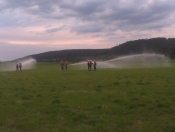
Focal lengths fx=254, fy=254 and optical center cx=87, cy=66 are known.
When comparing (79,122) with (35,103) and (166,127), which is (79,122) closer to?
(166,127)

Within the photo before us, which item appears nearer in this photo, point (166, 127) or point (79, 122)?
point (166, 127)

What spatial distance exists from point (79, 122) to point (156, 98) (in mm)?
5541

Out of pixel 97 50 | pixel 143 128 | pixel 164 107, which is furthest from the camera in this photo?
pixel 97 50

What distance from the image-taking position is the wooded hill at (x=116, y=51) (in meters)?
124

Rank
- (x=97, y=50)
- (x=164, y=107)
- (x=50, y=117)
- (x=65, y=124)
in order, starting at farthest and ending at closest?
(x=97, y=50)
(x=164, y=107)
(x=50, y=117)
(x=65, y=124)

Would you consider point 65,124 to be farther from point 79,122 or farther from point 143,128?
point 143,128

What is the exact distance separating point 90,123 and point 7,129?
2738mm

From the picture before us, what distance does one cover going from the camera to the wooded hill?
124m

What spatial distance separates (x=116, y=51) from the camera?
472 ft

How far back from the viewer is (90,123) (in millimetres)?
8688

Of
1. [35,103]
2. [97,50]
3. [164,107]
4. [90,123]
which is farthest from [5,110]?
[97,50]

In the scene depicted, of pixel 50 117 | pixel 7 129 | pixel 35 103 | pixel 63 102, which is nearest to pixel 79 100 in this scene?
pixel 63 102

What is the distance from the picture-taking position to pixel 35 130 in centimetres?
807

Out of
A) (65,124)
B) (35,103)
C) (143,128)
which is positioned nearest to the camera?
(143,128)
